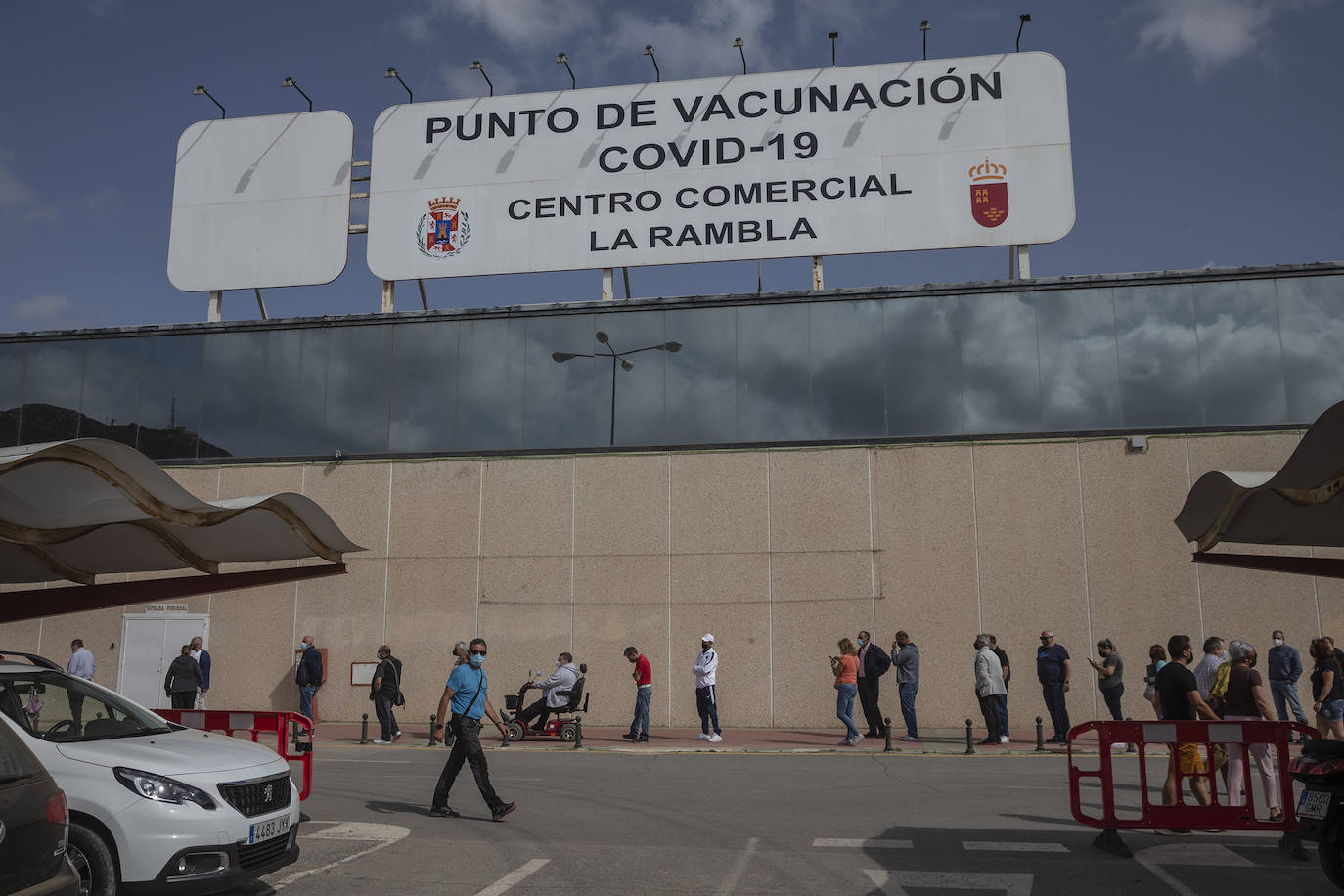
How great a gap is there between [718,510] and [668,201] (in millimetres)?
7042

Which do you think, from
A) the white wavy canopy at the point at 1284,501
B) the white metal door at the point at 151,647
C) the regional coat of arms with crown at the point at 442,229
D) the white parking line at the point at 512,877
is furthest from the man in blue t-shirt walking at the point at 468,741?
the regional coat of arms with crown at the point at 442,229

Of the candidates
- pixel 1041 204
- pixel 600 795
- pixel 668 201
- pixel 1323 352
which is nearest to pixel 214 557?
pixel 600 795

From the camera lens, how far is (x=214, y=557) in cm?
1138

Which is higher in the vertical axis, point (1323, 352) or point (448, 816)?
point (1323, 352)

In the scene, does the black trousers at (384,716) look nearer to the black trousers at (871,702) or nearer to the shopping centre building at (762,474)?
the shopping centre building at (762,474)

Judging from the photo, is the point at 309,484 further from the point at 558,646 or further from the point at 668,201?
the point at 668,201

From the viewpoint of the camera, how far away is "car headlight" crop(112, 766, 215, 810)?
6617mm

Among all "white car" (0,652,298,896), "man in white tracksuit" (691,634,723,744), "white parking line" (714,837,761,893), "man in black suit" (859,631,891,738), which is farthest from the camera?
"man in white tracksuit" (691,634,723,744)

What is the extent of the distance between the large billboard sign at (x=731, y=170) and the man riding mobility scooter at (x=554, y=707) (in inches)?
373

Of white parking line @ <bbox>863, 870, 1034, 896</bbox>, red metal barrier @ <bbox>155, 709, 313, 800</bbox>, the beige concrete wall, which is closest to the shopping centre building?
the beige concrete wall

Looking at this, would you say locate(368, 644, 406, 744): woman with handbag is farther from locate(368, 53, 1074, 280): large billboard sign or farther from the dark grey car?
the dark grey car

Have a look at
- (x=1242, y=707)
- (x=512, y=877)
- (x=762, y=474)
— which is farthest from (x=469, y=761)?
(x=762, y=474)

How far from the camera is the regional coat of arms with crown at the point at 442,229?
24.4 metres

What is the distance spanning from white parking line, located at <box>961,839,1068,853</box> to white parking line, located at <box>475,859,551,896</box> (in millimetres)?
3570
